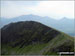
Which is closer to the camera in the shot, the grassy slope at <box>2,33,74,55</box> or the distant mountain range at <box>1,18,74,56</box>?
the distant mountain range at <box>1,18,74,56</box>

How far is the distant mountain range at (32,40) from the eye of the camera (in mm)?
36562

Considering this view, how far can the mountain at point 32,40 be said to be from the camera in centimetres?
3659

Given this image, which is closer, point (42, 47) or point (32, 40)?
point (42, 47)

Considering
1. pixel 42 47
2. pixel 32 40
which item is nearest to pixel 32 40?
pixel 32 40

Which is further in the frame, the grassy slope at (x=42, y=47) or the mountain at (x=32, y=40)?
the grassy slope at (x=42, y=47)

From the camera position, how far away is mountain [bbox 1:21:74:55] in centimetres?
3659

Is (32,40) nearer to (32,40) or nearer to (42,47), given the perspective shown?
(32,40)

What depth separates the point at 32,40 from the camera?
41250 mm

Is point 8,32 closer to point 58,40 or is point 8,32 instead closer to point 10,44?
point 10,44

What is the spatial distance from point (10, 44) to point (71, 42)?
1533cm

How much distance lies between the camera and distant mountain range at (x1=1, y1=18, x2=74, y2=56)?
1439 inches

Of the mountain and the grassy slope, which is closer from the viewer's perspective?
the mountain

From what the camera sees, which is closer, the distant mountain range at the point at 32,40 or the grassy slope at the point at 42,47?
the distant mountain range at the point at 32,40

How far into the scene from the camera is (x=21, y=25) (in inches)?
1657
